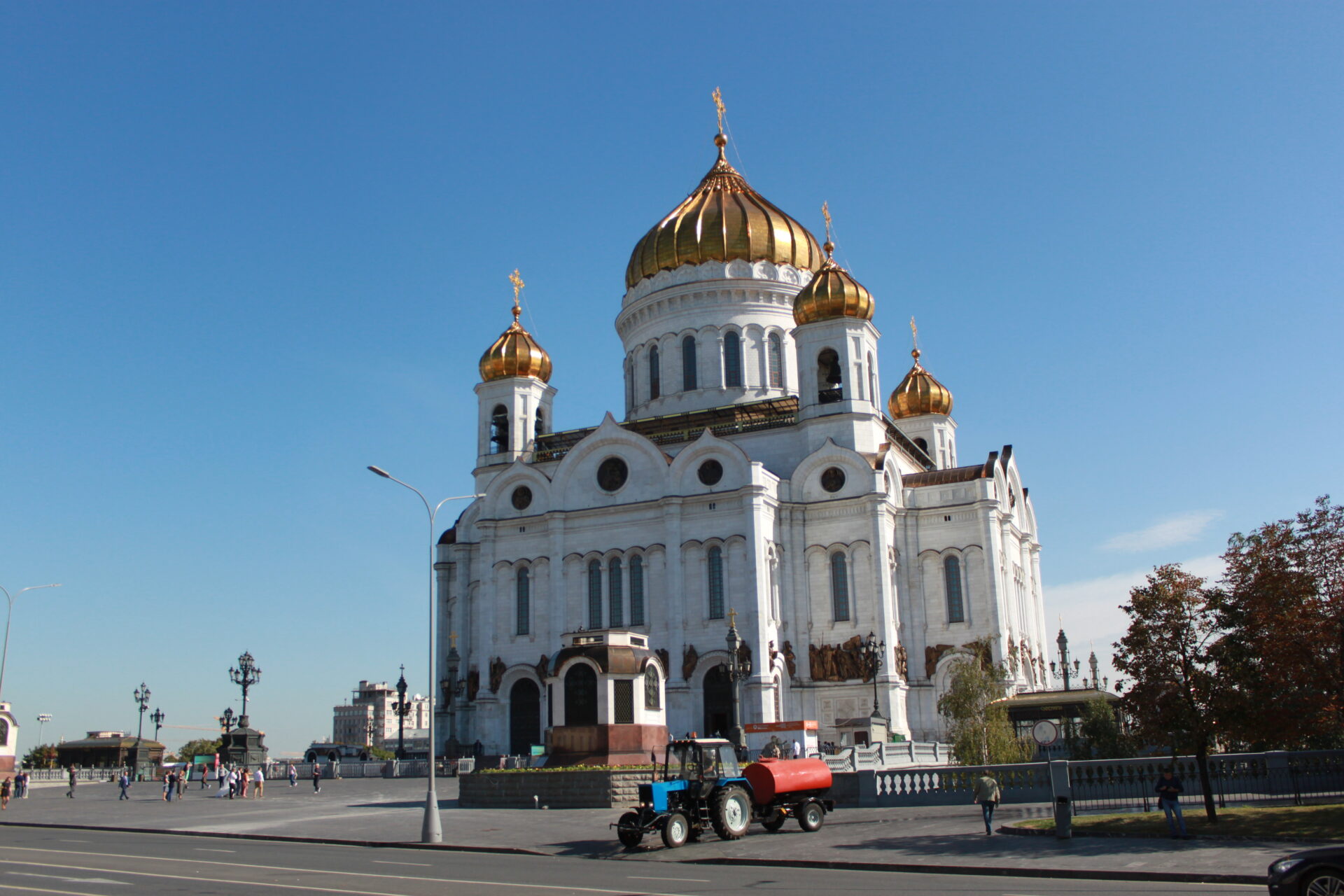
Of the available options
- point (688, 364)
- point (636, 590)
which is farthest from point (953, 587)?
point (688, 364)

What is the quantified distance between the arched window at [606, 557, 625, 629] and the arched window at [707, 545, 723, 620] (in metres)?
3.98

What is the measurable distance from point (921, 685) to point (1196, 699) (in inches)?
1000

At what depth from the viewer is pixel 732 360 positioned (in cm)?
5356

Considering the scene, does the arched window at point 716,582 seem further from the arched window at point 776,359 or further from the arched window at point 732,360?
the arched window at point 776,359

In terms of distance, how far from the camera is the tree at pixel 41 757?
298 ft

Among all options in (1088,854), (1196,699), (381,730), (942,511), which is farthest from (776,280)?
(381,730)

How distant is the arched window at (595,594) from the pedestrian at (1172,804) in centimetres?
3143

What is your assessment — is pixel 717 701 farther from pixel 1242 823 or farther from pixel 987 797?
pixel 1242 823

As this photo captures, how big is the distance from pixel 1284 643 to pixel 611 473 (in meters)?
32.5

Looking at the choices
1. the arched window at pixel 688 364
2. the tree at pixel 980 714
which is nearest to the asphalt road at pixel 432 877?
the tree at pixel 980 714

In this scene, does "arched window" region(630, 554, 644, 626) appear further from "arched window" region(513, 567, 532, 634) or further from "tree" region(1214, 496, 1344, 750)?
"tree" region(1214, 496, 1344, 750)

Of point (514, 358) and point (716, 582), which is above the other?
point (514, 358)

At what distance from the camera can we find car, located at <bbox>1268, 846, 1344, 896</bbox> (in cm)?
1059

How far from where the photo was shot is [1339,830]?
1736 cm
